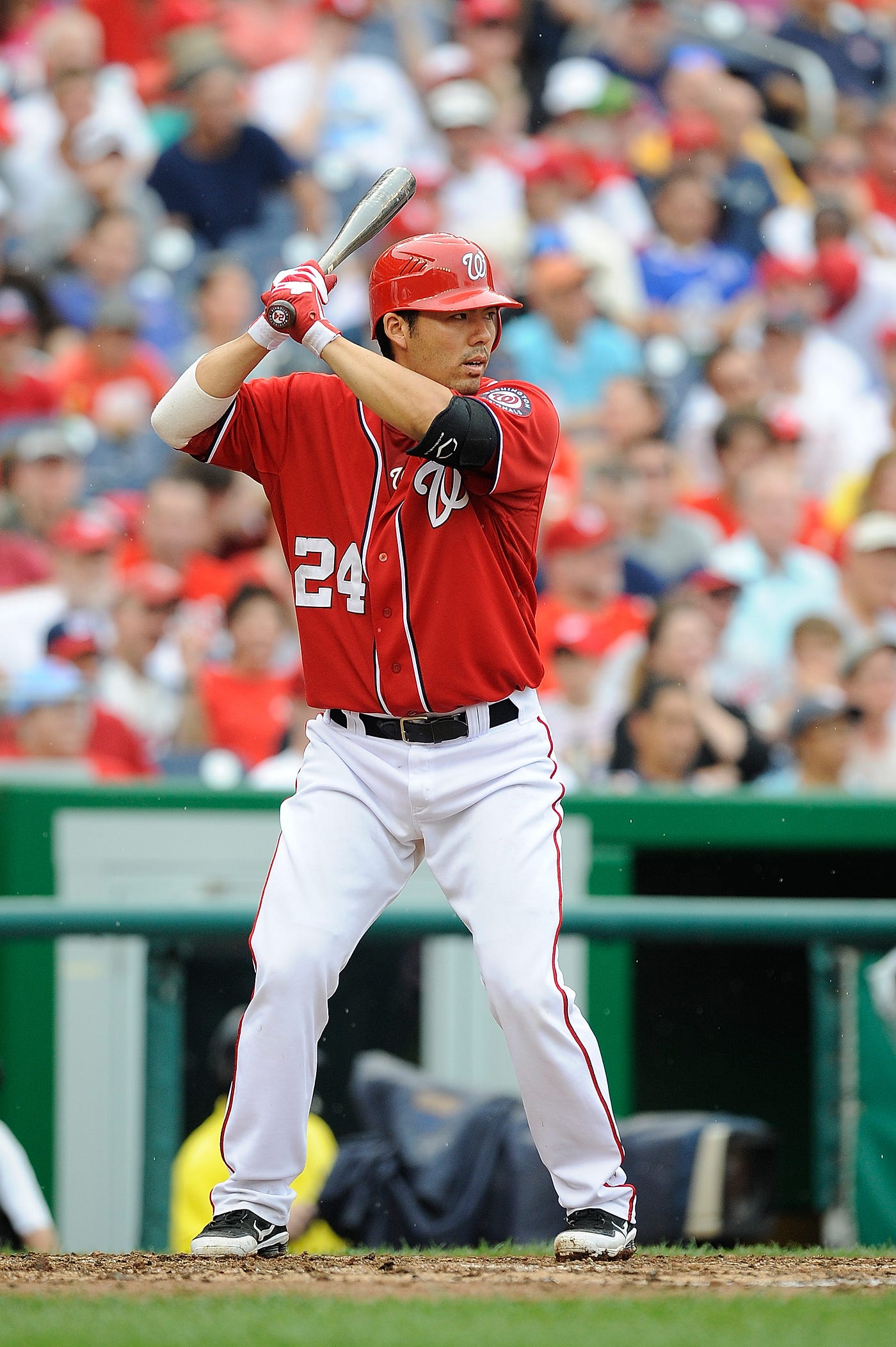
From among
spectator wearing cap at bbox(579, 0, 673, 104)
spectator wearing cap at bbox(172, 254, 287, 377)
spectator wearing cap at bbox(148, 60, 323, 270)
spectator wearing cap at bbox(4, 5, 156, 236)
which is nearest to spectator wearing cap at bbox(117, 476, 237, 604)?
spectator wearing cap at bbox(172, 254, 287, 377)

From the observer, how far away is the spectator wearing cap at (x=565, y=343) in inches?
378

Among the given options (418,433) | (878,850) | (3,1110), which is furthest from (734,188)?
(418,433)

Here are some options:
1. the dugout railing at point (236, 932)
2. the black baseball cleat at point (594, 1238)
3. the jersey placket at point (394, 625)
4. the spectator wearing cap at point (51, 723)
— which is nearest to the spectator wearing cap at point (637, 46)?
the spectator wearing cap at point (51, 723)

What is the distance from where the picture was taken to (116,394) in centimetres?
892

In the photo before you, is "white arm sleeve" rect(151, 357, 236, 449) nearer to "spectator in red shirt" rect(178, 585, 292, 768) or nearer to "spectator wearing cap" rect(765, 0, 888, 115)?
"spectator in red shirt" rect(178, 585, 292, 768)

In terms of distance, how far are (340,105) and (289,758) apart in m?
5.22

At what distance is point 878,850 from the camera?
6555 mm

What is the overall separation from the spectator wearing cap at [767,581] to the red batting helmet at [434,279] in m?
4.28

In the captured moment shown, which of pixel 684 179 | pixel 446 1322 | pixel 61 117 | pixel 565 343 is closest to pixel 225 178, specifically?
pixel 61 117

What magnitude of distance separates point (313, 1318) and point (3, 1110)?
2.81 m

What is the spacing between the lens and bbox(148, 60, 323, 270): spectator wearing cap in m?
9.97

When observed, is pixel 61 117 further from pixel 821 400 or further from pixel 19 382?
pixel 821 400

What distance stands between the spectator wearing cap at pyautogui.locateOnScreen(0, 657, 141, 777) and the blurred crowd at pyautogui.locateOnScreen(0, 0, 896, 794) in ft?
0.04

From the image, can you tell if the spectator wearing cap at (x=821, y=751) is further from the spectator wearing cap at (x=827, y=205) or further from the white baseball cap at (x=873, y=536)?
the spectator wearing cap at (x=827, y=205)
